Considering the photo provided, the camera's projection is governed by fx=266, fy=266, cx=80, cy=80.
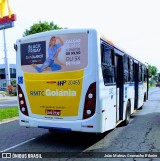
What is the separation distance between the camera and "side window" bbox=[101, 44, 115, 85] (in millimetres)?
6886

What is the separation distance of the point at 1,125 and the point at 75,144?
4535 mm

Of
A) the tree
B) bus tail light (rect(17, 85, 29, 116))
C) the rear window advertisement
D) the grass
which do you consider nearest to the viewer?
the rear window advertisement

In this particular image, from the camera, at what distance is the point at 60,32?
6.84 m

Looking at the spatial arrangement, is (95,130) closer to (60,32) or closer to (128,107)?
(60,32)

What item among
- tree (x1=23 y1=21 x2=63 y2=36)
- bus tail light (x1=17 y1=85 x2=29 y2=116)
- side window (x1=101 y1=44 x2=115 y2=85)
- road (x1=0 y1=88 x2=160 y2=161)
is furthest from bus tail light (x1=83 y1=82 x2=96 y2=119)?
tree (x1=23 y1=21 x2=63 y2=36)

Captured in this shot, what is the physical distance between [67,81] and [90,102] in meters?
0.79

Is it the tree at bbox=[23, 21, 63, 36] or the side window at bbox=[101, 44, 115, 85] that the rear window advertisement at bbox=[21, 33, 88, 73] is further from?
the tree at bbox=[23, 21, 63, 36]

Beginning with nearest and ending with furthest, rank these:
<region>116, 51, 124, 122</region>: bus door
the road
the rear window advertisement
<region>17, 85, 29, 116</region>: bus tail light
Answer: the rear window advertisement → the road → <region>17, 85, 29, 116</region>: bus tail light → <region>116, 51, 124, 122</region>: bus door

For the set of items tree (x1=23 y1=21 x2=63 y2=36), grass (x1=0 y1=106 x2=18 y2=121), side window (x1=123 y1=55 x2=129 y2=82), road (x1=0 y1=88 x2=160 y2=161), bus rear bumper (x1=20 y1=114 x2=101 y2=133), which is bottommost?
grass (x1=0 y1=106 x2=18 y2=121)

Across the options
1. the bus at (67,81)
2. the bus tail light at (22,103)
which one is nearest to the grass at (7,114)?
the bus tail light at (22,103)

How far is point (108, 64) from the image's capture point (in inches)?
287

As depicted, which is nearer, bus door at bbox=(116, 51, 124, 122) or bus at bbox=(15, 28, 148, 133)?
bus at bbox=(15, 28, 148, 133)

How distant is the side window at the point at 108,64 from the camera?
689cm

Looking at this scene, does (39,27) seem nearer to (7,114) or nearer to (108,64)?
(7,114)
